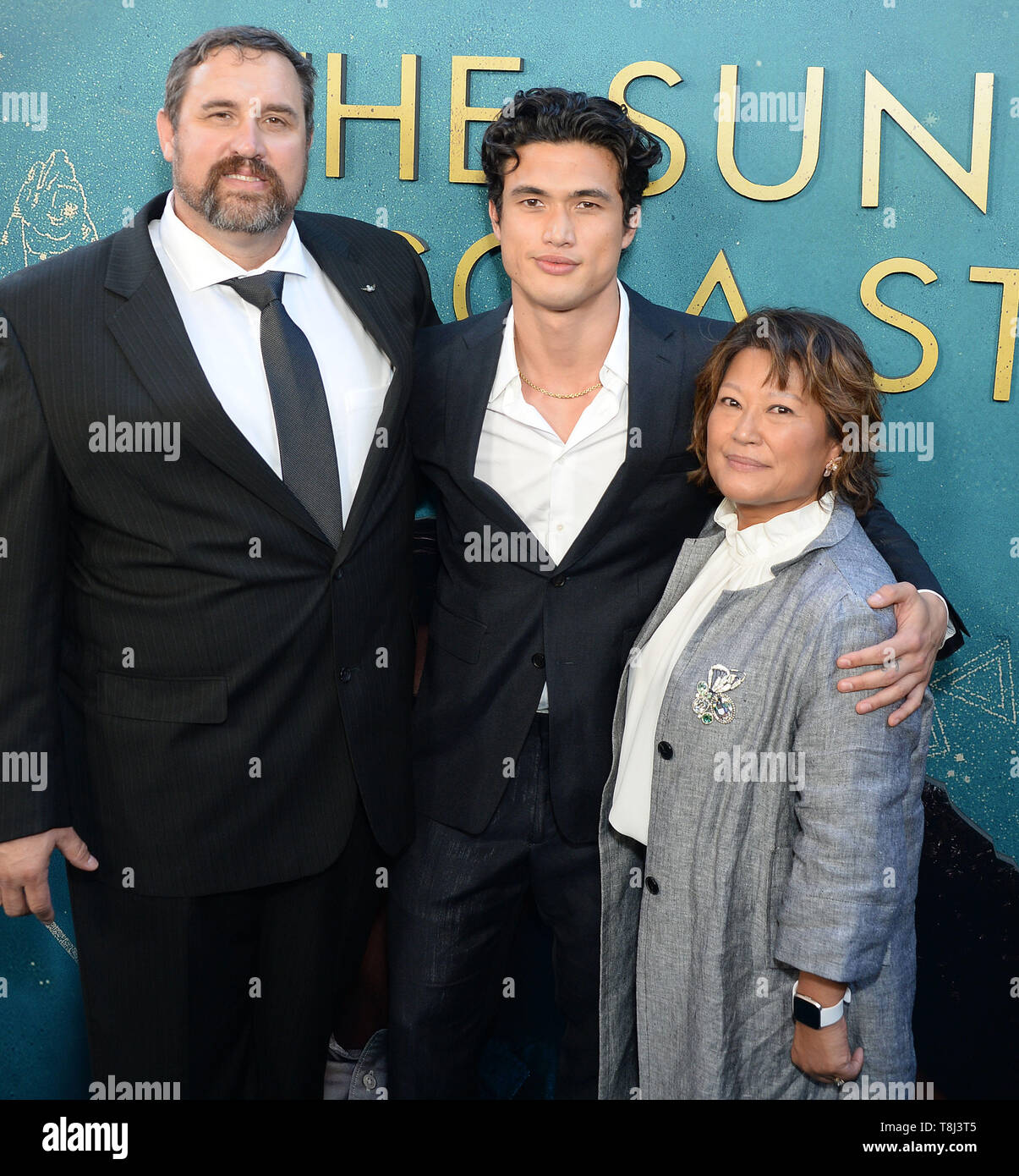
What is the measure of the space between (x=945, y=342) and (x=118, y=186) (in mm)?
2110

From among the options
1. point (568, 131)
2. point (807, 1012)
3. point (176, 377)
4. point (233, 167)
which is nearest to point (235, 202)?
point (233, 167)

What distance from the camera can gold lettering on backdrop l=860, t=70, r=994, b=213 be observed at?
2.79 metres

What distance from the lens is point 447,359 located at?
99.4 inches

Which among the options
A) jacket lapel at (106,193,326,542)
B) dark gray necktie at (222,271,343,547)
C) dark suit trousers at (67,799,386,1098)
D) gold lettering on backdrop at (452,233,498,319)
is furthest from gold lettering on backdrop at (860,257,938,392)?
dark suit trousers at (67,799,386,1098)

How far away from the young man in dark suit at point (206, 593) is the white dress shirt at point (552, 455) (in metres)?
0.21

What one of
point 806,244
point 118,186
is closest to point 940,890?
point 806,244

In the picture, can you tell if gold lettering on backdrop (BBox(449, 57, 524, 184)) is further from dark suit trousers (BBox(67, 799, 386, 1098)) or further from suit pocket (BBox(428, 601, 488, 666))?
dark suit trousers (BBox(67, 799, 386, 1098))

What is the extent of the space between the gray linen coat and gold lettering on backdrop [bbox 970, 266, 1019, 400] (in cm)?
98

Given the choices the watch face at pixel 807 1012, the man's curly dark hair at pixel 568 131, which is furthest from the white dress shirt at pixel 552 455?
the watch face at pixel 807 1012

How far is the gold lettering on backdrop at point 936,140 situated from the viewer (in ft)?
9.15

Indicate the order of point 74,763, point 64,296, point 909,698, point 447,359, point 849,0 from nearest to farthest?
A: 1. point 909,698
2. point 64,296
3. point 74,763
4. point 447,359
5. point 849,0

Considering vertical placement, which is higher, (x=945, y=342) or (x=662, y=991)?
(x=945, y=342)

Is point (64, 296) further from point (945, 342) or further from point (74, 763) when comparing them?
point (945, 342)

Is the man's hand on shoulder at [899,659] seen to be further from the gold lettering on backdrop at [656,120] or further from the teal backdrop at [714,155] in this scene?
the gold lettering on backdrop at [656,120]
